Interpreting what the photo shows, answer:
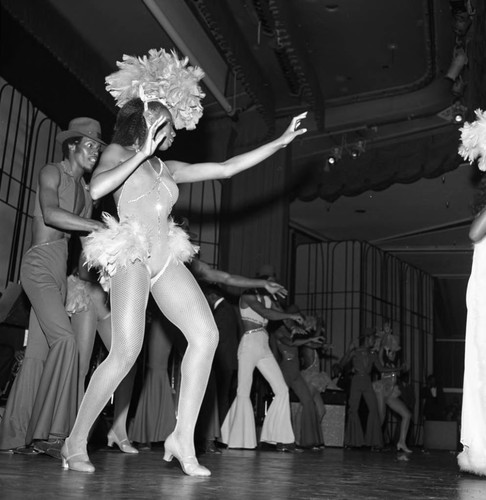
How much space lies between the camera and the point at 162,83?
2650 mm

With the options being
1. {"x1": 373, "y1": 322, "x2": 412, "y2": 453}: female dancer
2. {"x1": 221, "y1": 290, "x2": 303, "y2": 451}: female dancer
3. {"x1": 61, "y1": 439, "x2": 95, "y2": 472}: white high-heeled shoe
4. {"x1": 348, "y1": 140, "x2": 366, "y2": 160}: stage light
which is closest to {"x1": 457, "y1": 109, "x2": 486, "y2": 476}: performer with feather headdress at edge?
{"x1": 61, "y1": 439, "x2": 95, "y2": 472}: white high-heeled shoe

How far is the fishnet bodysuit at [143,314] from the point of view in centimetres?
238

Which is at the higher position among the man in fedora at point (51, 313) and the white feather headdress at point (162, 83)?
the white feather headdress at point (162, 83)

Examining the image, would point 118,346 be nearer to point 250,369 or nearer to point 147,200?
point 147,200

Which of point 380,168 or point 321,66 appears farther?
point 380,168

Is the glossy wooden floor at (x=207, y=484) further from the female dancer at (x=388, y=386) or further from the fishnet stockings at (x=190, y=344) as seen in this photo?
the female dancer at (x=388, y=386)

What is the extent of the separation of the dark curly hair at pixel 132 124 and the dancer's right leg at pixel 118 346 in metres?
0.50

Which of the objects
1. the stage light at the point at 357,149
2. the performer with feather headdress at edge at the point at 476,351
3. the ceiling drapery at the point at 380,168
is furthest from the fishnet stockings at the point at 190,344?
the stage light at the point at 357,149

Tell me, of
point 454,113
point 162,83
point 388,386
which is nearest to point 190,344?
point 162,83

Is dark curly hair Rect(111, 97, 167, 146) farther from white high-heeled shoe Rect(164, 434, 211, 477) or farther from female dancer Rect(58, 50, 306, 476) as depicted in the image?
white high-heeled shoe Rect(164, 434, 211, 477)

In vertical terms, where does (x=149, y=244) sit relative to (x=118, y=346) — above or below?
above

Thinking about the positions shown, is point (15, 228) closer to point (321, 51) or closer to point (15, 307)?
point (15, 307)

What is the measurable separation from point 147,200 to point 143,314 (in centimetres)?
40

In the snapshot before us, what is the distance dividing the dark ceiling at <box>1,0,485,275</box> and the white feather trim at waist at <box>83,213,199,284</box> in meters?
3.06
